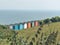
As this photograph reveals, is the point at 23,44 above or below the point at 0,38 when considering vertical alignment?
above

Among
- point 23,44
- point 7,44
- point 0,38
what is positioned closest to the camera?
point 23,44

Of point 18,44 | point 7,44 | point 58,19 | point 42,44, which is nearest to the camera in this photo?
point 42,44

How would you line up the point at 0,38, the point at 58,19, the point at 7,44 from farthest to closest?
1. the point at 58,19
2. the point at 0,38
3. the point at 7,44

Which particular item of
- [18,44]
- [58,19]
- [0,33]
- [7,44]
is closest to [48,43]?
[18,44]

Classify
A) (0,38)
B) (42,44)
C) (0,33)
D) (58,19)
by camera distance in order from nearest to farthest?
(42,44) < (0,38) < (0,33) < (58,19)

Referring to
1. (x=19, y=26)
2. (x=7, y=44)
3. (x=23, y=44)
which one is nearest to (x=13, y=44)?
(x=23, y=44)

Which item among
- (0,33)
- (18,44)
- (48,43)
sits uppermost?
(48,43)

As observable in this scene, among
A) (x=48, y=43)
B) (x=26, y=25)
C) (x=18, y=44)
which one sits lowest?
(x=26, y=25)

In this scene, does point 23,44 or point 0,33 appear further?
point 0,33

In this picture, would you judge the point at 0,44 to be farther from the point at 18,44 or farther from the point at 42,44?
the point at 42,44

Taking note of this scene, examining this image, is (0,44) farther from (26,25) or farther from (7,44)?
(26,25)
